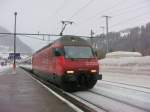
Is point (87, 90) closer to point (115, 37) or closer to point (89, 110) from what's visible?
point (89, 110)

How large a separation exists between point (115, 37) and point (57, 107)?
310ft

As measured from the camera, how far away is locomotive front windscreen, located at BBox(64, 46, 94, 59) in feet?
65.9

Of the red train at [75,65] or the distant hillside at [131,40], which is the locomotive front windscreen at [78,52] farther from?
the distant hillside at [131,40]

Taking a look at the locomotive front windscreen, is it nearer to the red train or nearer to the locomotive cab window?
the red train

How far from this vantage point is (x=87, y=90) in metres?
20.9

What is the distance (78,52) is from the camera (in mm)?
20406

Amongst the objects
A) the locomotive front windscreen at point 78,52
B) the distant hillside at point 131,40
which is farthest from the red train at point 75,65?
the distant hillside at point 131,40

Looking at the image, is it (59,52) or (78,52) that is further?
(78,52)

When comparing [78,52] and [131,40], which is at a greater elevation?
[131,40]

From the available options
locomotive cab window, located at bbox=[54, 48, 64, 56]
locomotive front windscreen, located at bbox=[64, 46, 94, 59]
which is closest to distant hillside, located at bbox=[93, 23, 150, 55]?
locomotive front windscreen, located at bbox=[64, 46, 94, 59]

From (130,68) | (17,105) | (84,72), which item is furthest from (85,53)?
(130,68)

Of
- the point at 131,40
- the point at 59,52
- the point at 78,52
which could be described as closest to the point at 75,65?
the point at 78,52

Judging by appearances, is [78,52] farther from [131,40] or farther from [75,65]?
[131,40]

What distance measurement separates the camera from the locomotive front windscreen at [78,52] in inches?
791
